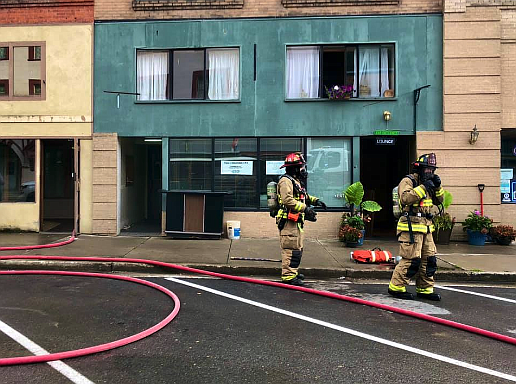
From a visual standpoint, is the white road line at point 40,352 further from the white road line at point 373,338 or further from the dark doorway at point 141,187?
the dark doorway at point 141,187

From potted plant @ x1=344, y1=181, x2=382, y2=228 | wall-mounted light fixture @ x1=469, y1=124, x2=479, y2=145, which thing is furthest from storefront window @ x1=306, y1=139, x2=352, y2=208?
wall-mounted light fixture @ x1=469, y1=124, x2=479, y2=145

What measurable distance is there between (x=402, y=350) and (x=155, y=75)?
9353mm

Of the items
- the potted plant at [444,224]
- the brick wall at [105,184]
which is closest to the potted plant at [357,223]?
the potted plant at [444,224]

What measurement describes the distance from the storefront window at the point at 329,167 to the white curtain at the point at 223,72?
2.54 m

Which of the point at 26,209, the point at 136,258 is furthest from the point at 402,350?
the point at 26,209

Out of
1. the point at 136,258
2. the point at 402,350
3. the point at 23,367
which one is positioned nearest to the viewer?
the point at 23,367

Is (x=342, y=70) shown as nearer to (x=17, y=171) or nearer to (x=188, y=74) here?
(x=188, y=74)

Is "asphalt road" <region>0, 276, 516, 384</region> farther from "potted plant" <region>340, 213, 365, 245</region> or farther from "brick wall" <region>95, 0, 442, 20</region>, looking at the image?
"brick wall" <region>95, 0, 442, 20</region>

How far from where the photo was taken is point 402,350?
3916 mm

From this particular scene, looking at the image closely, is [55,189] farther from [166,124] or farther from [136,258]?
[136,258]

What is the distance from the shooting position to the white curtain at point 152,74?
10922 millimetres

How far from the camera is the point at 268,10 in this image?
10.6m

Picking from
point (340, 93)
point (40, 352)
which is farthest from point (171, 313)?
point (340, 93)

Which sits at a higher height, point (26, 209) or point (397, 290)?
point (26, 209)
